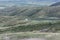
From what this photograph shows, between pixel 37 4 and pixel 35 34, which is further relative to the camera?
pixel 37 4

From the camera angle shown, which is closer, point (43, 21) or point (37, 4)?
point (43, 21)

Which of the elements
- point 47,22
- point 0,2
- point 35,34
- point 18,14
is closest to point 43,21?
point 47,22

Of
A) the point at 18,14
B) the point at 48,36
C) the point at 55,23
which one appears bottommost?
the point at 48,36

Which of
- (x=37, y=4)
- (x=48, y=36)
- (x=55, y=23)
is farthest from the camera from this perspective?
(x=37, y=4)

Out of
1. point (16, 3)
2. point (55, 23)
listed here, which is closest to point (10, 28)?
point (16, 3)

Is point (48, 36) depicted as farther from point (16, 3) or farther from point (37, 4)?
point (16, 3)

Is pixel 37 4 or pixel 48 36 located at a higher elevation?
pixel 37 4

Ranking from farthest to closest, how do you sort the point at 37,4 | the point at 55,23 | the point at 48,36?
1. the point at 37,4
2. the point at 55,23
3. the point at 48,36

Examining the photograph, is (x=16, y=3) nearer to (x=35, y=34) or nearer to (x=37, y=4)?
(x=37, y=4)

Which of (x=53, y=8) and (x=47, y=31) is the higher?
(x=53, y=8)
